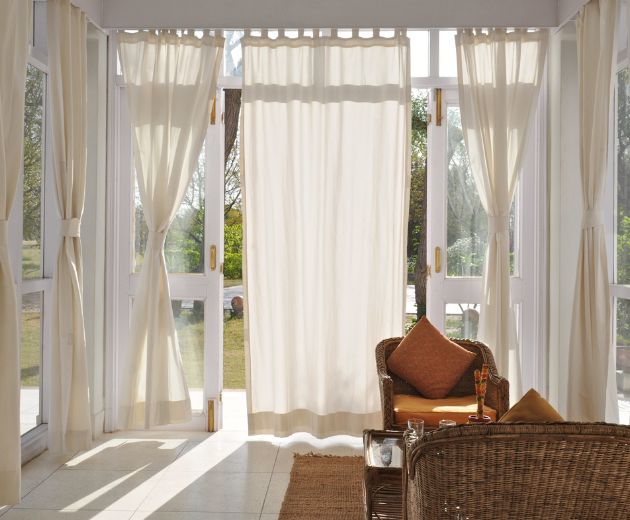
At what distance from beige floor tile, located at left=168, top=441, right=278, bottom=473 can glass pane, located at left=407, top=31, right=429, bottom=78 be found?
269 centimetres

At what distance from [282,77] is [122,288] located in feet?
5.92

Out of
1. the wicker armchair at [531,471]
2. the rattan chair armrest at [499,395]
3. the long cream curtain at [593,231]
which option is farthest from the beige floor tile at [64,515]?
the long cream curtain at [593,231]

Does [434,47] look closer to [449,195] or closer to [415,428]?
[449,195]

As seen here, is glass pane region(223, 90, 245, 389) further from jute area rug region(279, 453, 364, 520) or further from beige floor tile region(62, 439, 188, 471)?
jute area rug region(279, 453, 364, 520)

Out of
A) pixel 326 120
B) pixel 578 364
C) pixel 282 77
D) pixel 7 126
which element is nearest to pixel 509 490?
pixel 578 364

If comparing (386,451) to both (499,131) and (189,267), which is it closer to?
(189,267)

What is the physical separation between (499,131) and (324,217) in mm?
1249

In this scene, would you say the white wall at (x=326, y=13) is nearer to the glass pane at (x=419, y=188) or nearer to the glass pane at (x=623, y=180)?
the glass pane at (x=623, y=180)

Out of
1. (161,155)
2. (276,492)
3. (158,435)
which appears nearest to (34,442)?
(158,435)

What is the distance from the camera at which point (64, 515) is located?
9.32 feet

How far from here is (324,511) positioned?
2889mm

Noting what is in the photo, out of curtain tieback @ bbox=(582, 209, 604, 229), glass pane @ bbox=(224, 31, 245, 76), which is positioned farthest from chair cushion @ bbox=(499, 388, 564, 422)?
glass pane @ bbox=(224, 31, 245, 76)

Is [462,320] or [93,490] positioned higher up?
[462,320]

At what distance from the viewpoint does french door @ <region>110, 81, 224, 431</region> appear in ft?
13.5
